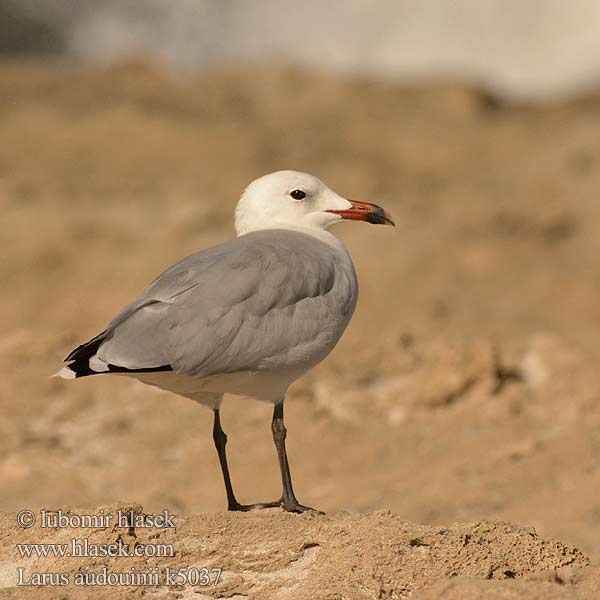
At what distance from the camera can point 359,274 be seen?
29.8 feet

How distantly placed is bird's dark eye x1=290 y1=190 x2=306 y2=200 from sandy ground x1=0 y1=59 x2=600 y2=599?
1294 millimetres

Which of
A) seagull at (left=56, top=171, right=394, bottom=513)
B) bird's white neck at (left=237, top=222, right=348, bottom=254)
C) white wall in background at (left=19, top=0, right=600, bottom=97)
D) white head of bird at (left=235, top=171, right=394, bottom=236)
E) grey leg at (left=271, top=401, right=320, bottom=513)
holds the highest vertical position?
white wall in background at (left=19, top=0, right=600, bottom=97)

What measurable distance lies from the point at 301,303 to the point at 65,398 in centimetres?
341

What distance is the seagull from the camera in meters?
4.23

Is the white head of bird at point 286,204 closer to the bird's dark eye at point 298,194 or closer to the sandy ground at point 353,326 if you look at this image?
the bird's dark eye at point 298,194

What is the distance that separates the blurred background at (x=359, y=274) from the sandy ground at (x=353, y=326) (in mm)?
21

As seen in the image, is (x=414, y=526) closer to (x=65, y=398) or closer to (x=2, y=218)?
(x=65, y=398)

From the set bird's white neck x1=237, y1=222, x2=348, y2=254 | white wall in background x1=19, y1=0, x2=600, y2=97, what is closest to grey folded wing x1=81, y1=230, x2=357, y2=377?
bird's white neck x1=237, y1=222, x2=348, y2=254

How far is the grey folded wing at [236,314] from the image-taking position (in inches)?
167

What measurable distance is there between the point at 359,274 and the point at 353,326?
0.79 m

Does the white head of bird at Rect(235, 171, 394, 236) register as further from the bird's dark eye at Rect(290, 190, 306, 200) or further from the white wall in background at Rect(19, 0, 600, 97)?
the white wall in background at Rect(19, 0, 600, 97)

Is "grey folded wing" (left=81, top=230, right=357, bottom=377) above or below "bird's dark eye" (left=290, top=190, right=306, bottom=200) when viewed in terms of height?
below

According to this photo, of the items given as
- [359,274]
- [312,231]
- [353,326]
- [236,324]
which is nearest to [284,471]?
[236,324]

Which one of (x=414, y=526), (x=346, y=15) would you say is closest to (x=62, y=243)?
(x=414, y=526)
